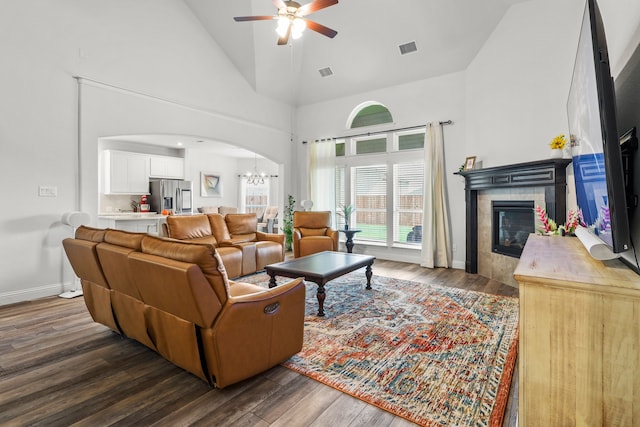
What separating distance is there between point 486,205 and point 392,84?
2.89m

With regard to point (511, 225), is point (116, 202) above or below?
above

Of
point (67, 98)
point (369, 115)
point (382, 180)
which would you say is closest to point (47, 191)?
point (67, 98)

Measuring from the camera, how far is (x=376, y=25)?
203 inches

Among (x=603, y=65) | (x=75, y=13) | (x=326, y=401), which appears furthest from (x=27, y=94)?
(x=603, y=65)

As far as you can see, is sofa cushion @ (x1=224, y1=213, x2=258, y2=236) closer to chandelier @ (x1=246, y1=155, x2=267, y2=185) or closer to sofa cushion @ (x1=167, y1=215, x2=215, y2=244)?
sofa cushion @ (x1=167, y1=215, x2=215, y2=244)

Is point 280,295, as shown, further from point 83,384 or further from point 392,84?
point 392,84

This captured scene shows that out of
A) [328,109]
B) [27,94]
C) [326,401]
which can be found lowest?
[326,401]

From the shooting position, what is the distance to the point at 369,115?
22.0 ft

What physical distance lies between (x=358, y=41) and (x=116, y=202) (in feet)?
21.9

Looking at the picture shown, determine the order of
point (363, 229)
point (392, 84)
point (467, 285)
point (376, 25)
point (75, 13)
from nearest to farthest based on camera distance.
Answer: point (75, 13) < point (467, 285) < point (376, 25) < point (392, 84) < point (363, 229)

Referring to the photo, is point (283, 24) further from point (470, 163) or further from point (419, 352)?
point (419, 352)

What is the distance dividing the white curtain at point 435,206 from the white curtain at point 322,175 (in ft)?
6.70

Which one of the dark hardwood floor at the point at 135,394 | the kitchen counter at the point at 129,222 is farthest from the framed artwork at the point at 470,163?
the kitchen counter at the point at 129,222

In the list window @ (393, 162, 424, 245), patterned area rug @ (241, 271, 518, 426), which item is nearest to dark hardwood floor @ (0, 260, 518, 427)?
patterned area rug @ (241, 271, 518, 426)
